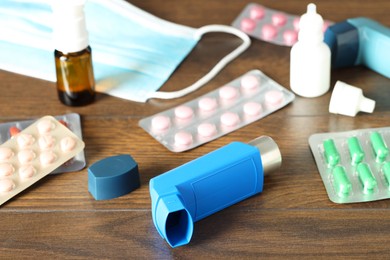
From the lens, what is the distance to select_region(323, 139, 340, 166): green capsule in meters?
0.77

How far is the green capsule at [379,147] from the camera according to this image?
0.77 metres

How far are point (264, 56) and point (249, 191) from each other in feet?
0.95

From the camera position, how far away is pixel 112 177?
0.74 meters

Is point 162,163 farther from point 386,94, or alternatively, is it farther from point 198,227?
point 386,94

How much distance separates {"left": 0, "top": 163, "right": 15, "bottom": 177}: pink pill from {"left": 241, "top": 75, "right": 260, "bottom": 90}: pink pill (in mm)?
→ 304

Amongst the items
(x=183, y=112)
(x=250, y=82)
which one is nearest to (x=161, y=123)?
(x=183, y=112)

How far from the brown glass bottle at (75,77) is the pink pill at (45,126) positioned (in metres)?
0.07

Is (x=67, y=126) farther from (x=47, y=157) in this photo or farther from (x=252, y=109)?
(x=252, y=109)

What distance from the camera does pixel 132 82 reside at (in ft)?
3.07

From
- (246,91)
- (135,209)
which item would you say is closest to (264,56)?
(246,91)

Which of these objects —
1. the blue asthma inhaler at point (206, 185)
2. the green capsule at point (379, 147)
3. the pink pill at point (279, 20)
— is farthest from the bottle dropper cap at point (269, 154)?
the pink pill at point (279, 20)

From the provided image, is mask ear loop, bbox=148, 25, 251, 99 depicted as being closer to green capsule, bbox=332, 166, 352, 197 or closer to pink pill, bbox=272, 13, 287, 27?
pink pill, bbox=272, 13, 287, 27

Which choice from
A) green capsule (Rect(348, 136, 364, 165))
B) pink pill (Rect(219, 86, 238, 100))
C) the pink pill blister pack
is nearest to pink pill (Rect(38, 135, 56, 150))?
the pink pill blister pack

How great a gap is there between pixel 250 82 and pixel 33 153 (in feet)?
0.93
